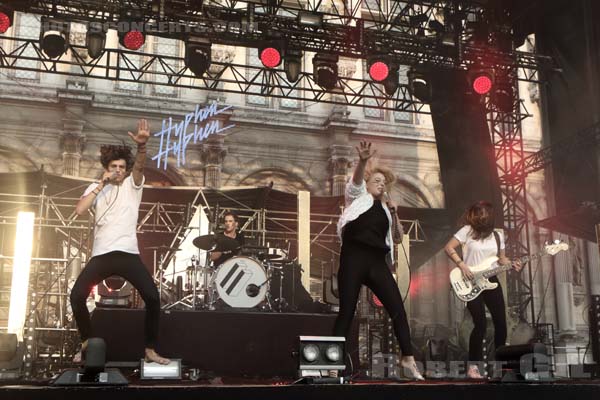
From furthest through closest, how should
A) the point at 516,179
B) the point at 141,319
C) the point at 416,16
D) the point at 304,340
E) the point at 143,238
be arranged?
the point at 516,179 → the point at 143,238 → the point at 416,16 → the point at 141,319 → the point at 304,340

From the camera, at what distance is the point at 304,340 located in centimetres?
348

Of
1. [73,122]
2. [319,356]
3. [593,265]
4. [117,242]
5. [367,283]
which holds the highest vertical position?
[73,122]

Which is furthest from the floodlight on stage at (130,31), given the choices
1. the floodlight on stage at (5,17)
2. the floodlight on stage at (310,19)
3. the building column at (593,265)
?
the building column at (593,265)

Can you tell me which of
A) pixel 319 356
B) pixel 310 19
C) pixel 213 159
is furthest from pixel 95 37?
pixel 213 159

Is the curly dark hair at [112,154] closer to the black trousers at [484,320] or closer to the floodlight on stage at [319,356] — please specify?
the floodlight on stage at [319,356]

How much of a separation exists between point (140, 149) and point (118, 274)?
0.83 metres

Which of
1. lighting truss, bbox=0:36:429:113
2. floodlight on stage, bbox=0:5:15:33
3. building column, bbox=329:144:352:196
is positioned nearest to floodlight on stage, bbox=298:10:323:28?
lighting truss, bbox=0:36:429:113

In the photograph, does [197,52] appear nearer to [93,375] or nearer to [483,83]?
[483,83]

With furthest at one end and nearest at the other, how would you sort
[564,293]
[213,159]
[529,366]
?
[213,159] < [564,293] < [529,366]

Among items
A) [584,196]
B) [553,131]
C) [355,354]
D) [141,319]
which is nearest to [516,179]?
[553,131]

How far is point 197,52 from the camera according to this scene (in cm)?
1009

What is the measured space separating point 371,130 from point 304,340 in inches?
630

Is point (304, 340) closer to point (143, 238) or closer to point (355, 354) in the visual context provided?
point (355, 354)

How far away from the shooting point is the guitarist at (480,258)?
5480 mm
